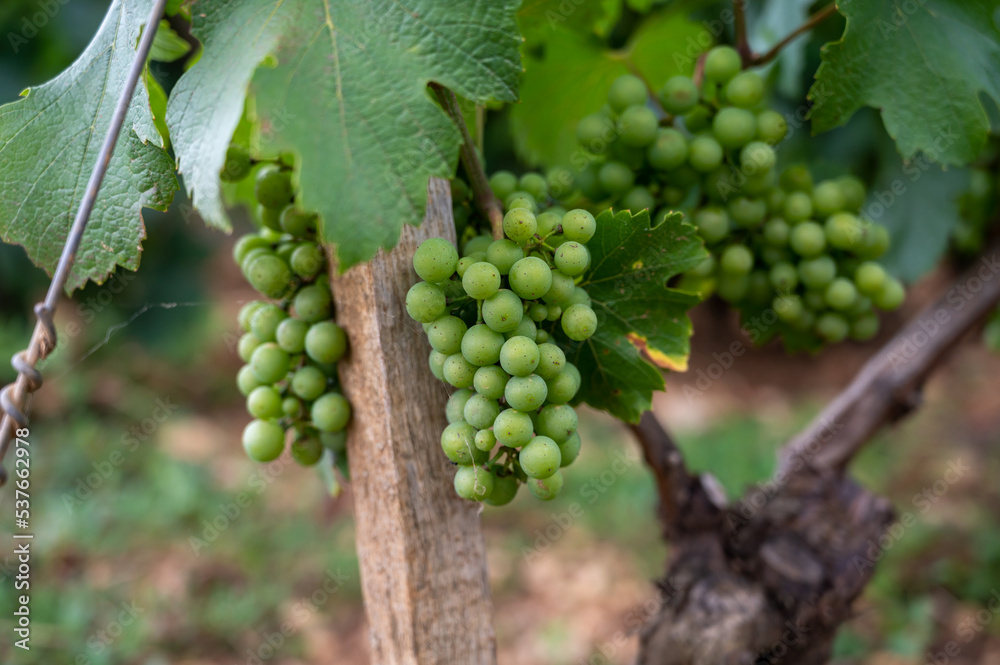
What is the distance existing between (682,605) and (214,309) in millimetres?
3951

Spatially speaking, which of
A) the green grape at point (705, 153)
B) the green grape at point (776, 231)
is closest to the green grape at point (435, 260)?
the green grape at point (705, 153)

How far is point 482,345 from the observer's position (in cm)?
68

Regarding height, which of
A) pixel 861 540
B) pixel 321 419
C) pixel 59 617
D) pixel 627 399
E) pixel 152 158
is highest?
pixel 152 158

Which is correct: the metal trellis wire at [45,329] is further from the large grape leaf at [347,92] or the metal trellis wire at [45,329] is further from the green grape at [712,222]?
the green grape at [712,222]

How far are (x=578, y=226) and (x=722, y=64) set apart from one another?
0.40 meters

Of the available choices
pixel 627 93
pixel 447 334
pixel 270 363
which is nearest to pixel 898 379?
pixel 627 93

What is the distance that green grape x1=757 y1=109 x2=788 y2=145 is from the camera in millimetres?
951

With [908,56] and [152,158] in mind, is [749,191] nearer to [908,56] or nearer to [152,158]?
[908,56]

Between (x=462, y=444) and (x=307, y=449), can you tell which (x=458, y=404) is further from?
(x=307, y=449)

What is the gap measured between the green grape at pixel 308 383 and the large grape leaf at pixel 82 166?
8.2 inches

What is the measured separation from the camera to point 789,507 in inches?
49.9

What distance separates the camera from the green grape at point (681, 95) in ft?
3.14

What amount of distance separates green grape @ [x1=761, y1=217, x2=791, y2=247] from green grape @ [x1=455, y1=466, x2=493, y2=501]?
588 mm

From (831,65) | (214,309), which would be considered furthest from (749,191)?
(214,309)
